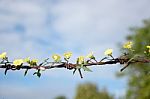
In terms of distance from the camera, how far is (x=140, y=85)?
26.8 metres

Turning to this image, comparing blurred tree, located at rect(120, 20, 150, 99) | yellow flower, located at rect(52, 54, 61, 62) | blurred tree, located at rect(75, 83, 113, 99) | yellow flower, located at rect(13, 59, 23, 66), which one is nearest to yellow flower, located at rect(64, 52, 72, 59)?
yellow flower, located at rect(52, 54, 61, 62)

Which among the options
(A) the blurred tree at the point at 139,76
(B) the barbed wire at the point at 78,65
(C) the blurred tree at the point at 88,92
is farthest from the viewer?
(C) the blurred tree at the point at 88,92

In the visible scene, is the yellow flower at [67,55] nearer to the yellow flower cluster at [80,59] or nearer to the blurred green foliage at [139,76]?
the yellow flower cluster at [80,59]

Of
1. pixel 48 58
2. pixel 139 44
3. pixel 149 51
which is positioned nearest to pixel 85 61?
pixel 48 58

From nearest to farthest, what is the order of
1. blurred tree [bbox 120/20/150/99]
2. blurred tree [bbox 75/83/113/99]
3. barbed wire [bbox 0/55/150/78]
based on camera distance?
barbed wire [bbox 0/55/150/78] → blurred tree [bbox 120/20/150/99] → blurred tree [bbox 75/83/113/99]

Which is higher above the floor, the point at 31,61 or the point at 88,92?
the point at 88,92

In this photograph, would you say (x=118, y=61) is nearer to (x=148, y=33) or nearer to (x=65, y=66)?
(x=65, y=66)

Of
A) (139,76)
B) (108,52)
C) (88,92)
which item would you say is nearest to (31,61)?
(108,52)

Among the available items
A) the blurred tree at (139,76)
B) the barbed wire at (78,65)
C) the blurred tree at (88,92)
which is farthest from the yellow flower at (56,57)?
the blurred tree at (88,92)

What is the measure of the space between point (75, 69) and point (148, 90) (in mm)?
23841

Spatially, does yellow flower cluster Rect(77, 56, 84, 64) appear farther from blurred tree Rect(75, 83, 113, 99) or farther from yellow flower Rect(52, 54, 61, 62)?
blurred tree Rect(75, 83, 113, 99)

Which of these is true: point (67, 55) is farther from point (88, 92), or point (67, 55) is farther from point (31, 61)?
point (88, 92)

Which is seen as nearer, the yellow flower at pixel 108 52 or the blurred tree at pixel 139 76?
the yellow flower at pixel 108 52

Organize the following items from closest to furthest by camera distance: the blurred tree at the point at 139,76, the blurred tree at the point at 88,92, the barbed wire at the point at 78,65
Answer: the barbed wire at the point at 78,65, the blurred tree at the point at 139,76, the blurred tree at the point at 88,92
